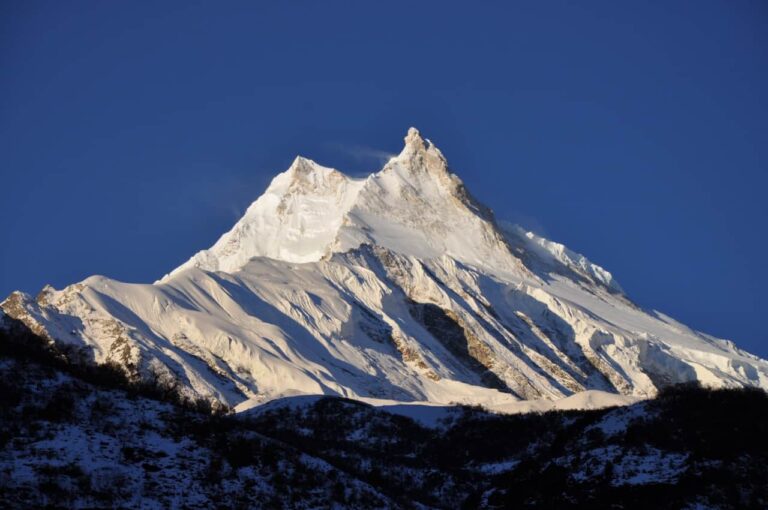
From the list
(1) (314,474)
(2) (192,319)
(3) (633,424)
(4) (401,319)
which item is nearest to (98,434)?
(1) (314,474)

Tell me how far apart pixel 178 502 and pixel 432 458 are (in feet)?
126

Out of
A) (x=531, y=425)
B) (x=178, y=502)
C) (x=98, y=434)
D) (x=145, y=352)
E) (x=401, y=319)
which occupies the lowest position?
(x=178, y=502)

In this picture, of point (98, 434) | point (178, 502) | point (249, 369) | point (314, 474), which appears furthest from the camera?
point (249, 369)

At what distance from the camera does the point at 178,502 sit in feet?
105

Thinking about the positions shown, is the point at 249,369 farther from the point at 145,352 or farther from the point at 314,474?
the point at 314,474

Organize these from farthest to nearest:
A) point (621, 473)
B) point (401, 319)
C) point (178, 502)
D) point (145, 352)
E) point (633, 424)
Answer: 1. point (401, 319)
2. point (145, 352)
3. point (633, 424)
4. point (621, 473)
5. point (178, 502)

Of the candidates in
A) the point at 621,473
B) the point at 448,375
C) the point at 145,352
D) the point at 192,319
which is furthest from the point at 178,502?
the point at 448,375

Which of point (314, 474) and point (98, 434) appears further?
point (314, 474)

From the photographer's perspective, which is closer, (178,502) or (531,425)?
(178,502)

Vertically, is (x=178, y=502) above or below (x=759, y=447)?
below

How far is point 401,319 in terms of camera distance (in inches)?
7810

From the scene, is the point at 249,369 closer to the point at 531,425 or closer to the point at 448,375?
the point at 448,375

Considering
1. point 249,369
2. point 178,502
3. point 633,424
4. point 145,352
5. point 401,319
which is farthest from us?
point 401,319

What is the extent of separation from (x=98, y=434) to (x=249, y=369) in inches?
4424
